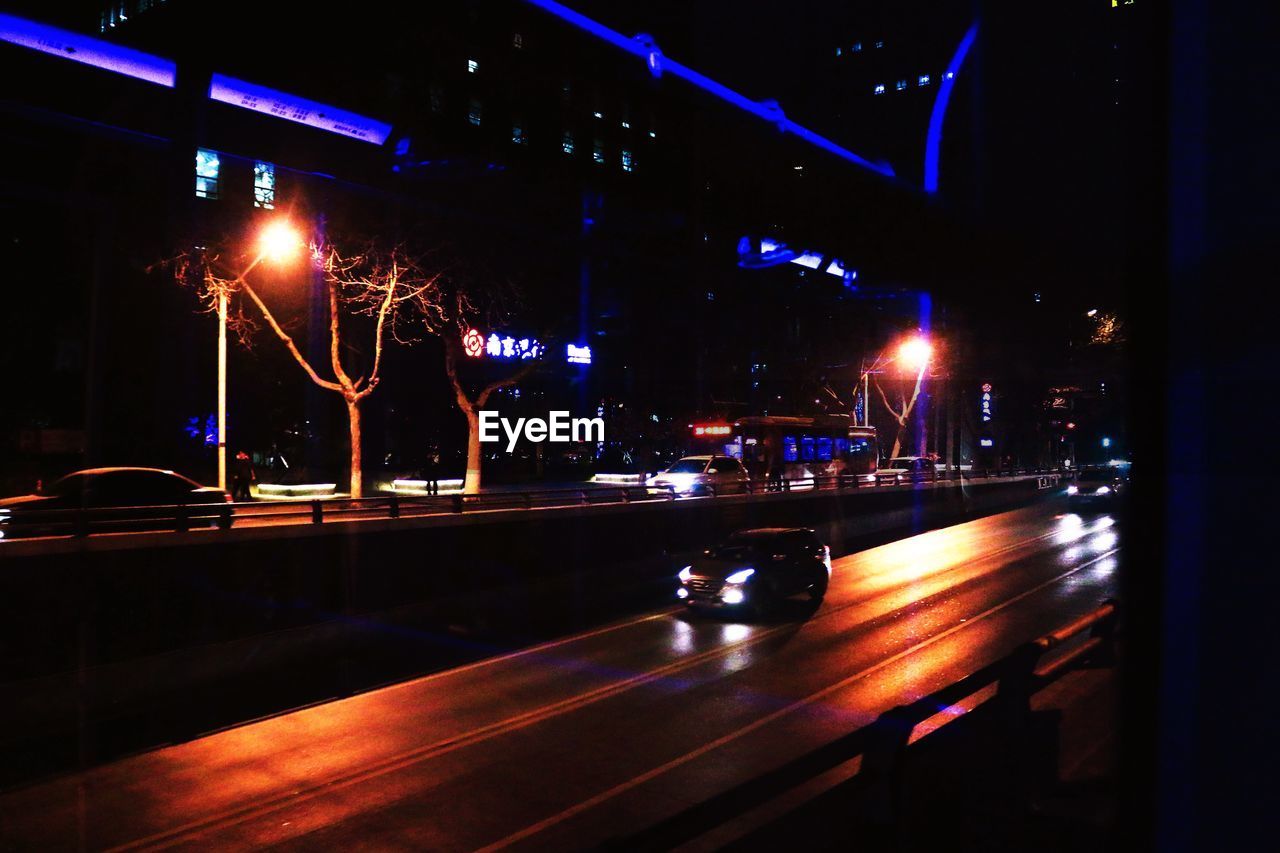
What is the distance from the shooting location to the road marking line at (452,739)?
809 cm

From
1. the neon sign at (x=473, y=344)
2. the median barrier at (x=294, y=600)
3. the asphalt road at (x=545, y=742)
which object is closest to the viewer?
the asphalt road at (x=545, y=742)

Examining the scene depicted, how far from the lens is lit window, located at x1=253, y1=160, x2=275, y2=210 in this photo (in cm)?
4394

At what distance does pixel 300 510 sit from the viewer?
26688 mm

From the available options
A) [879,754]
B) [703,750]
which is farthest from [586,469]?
[879,754]

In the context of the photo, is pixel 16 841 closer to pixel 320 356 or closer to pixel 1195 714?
pixel 1195 714

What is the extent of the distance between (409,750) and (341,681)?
445 centimetres

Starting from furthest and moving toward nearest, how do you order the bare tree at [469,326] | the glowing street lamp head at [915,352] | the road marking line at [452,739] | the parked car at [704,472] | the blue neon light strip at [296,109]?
the glowing street lamp head at [915,352]
the blue neon light strip at [296,109]
the parked car at [704,472]
the bare tree at [469,326]
the road marking line at [452,739]

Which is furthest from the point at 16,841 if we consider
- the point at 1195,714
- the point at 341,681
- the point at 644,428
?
the point at 644,428

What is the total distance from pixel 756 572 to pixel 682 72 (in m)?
73.4

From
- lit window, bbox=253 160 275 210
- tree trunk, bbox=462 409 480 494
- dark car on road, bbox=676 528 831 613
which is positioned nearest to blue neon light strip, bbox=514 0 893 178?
lit window, bbox=253 160 275 210

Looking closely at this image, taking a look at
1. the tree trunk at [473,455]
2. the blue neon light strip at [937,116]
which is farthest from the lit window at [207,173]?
the blue neon light strip at [937,116]

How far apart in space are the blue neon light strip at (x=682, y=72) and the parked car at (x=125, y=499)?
5601cm

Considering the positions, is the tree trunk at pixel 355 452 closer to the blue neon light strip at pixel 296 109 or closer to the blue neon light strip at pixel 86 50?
the blue neon light strip at pixel 296 109

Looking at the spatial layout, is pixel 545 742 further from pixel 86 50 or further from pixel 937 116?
pixel 937 116
